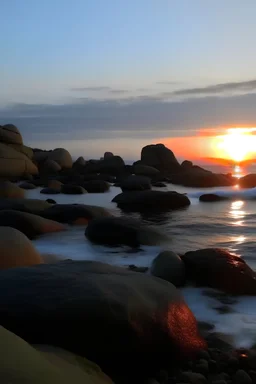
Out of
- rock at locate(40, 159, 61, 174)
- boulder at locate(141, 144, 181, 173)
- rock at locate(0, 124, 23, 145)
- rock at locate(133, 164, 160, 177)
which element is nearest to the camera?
rock at locate(0, 124, 23, 145)

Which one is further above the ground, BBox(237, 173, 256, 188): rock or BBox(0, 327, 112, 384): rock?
BBox(0, 327, 112, 384): rock

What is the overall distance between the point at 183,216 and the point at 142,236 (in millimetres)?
4389

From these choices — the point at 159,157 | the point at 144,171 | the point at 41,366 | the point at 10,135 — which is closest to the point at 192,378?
the point at 41,366

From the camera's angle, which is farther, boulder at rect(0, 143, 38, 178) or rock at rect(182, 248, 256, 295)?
boulder at rect(0, 143, 38, 178)

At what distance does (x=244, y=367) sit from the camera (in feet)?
11.4

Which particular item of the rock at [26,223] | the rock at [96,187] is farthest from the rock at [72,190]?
the rock at [26,223]

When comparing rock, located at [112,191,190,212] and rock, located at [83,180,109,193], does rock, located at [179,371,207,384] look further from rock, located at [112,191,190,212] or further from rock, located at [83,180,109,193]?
rock, located at [83,180,109,193]

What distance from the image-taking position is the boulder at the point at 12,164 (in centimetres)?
2781

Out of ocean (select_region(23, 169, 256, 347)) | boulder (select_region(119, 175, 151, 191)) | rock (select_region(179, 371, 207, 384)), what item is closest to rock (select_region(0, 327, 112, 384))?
rock (select_region(179, 371, 207, 384))

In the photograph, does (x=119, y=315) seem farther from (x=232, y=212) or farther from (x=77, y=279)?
(x=232, y=212)

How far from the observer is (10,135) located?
3175 cm

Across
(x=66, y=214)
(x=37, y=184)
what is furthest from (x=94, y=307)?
(x=37, y=184)

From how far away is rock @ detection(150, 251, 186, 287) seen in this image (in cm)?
559

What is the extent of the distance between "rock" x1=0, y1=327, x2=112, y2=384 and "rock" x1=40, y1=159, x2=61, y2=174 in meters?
30.3
